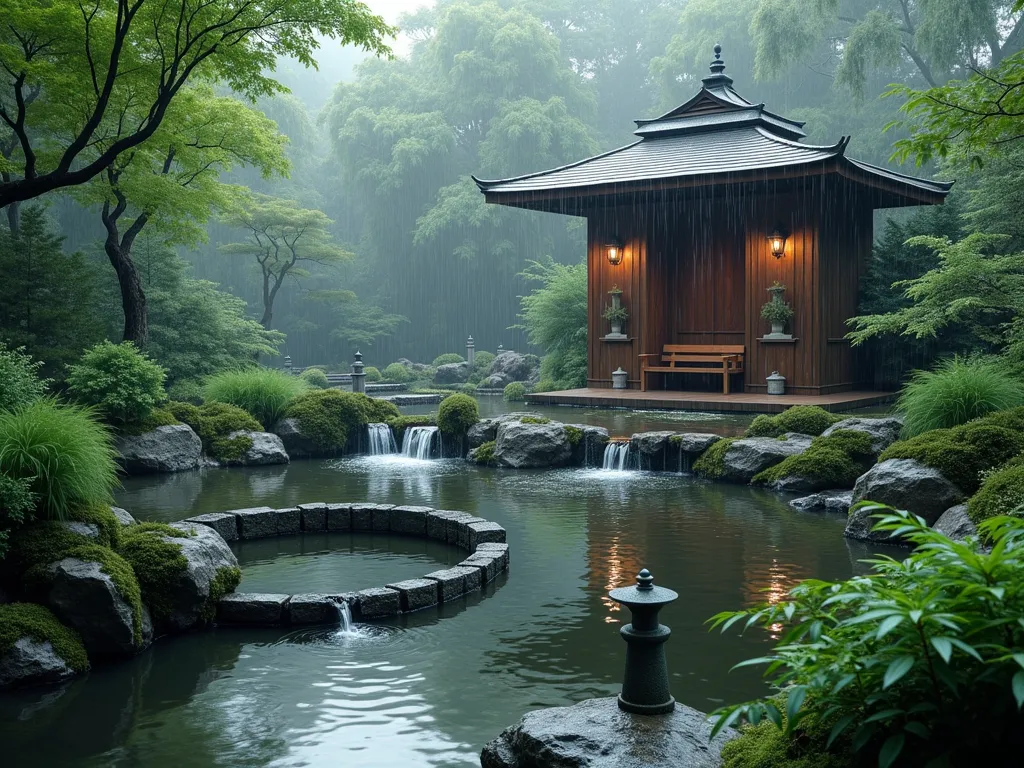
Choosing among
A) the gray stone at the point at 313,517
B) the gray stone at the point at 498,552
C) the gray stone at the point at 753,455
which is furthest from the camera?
the gray stone at the point at 753,455

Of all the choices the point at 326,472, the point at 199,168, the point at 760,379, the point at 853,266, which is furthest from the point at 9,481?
the point at 853,266

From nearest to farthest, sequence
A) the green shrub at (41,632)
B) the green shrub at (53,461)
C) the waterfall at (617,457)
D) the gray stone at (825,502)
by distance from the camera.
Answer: the green shrub at (41,632) < the green shrub at (53,461) < the gray stone at (825,502) < the waterfall at (617,457)

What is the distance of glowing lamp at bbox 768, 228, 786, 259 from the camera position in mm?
18531

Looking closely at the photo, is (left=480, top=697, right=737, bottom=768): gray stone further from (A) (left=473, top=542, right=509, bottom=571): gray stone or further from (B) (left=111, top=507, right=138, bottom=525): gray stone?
(B) (left=111, top=507, right=138, bottom=525): gray stone

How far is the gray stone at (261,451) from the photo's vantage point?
1531 centimetres

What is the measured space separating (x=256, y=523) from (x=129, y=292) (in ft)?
33.1

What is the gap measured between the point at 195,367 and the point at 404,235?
2426 cm

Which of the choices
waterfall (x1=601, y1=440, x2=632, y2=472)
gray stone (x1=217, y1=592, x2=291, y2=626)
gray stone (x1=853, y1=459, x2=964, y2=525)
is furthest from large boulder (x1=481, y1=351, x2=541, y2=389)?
gray stone (x1=217, y1=592, x2=291, y2=626)

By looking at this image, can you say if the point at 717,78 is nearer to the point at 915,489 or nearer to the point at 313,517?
the point at 915,489

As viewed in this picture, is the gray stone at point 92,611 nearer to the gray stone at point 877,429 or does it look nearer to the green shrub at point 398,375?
the gray stone at point 877,429

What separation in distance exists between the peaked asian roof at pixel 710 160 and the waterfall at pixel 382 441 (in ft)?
19.1

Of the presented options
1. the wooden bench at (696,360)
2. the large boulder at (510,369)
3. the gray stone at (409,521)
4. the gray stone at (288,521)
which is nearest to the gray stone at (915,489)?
the gray stone at (409,521)

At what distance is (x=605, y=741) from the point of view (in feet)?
13.6

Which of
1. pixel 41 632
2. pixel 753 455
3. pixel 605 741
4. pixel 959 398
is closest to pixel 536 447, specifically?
pixel 753 455
